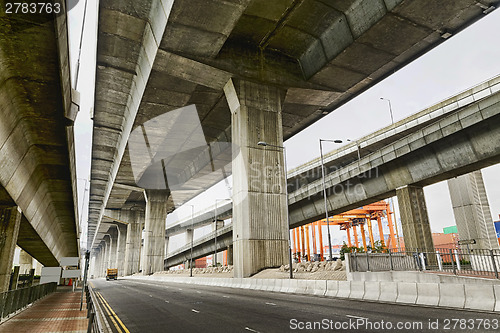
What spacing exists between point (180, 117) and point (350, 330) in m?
28.3

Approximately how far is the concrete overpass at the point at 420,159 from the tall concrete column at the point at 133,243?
45118mm

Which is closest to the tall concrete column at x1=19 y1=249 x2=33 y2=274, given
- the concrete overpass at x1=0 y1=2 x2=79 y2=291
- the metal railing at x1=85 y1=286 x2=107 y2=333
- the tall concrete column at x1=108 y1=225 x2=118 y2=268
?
the concrete overpass at x1=0 y1=2 x2=79 y2=291

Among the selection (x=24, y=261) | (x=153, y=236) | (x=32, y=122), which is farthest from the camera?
(x=153, y=236)

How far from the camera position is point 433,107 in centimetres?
4103

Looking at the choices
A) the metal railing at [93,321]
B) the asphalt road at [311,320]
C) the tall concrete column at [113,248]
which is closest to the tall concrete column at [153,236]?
the asphalt road at [311,320]

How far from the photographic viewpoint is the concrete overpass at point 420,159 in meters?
21.2

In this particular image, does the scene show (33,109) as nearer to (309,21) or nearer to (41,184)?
(41,184)

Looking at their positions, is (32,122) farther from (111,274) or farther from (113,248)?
(113,248)

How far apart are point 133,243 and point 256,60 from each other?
55659mm

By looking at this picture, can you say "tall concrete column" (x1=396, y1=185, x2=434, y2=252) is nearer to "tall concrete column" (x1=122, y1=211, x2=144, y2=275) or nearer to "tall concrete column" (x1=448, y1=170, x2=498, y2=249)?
"tall concrete column" (x1=448, y1=170, x2=498, y2=249)

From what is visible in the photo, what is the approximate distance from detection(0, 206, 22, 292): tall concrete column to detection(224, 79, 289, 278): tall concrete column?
1336 cm

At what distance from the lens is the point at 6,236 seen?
17766mm

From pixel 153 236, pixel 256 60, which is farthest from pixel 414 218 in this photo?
pixel 153 236

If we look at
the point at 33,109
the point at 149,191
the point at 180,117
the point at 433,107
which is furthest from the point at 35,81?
the point at 149,191
